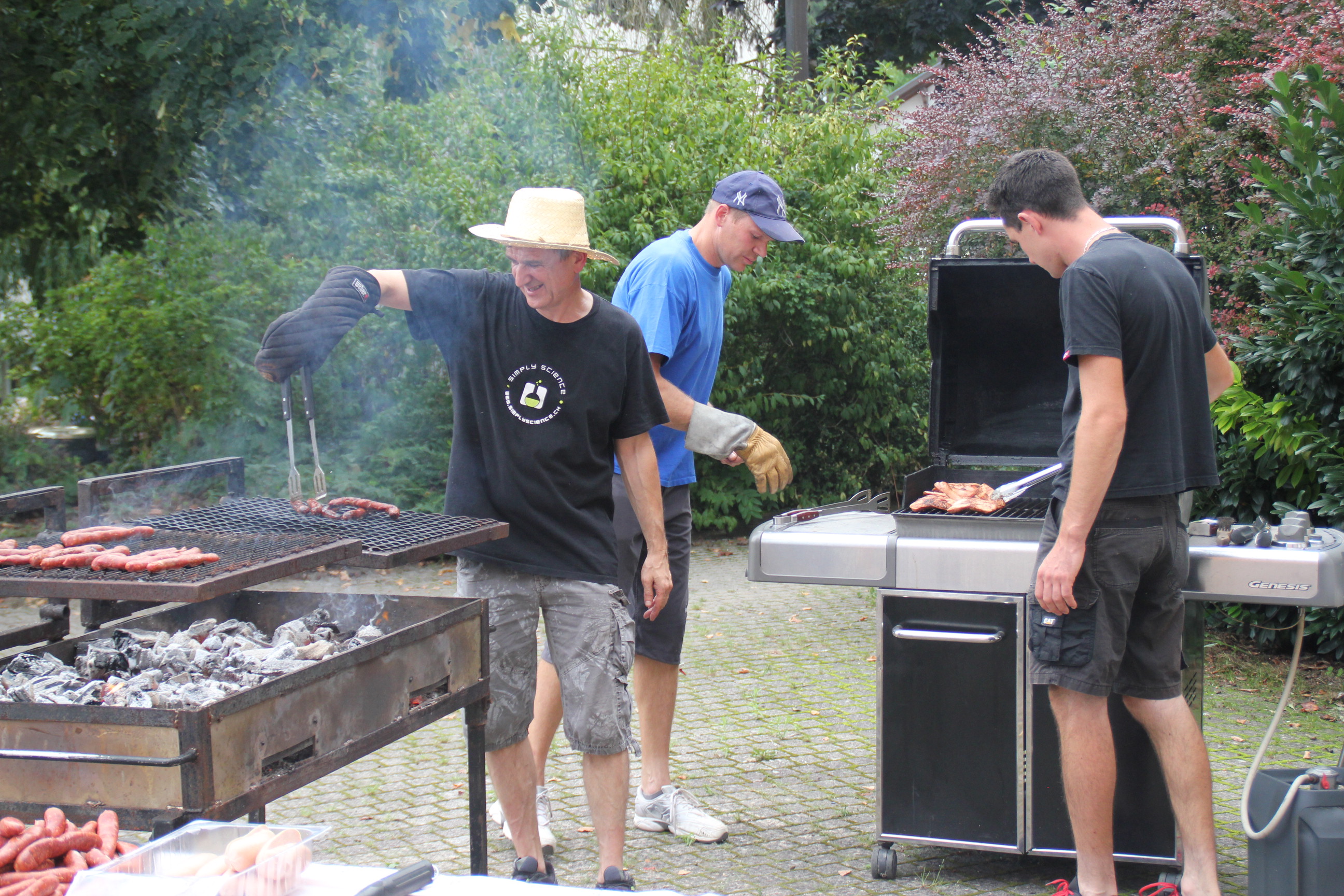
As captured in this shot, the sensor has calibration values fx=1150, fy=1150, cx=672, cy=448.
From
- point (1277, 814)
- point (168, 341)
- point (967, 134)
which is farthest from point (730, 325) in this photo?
point (1277, 814)

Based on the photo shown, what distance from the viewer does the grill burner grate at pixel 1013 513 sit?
3.42 metres

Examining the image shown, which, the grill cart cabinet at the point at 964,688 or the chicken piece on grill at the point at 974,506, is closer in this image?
the grill cart cabinet at the point at 964,688

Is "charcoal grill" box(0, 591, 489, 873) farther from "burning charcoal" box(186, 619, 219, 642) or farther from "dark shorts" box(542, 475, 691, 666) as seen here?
"dark shorts" box(542, 475, 691, 666)

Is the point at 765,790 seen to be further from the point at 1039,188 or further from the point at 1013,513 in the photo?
the point at 1039,188

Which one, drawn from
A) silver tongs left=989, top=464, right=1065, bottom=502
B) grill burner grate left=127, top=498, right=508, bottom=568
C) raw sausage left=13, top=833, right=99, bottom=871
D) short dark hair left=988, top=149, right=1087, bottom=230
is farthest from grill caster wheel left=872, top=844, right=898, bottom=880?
raw sausage left=13, top=833, right=99, bottom=871

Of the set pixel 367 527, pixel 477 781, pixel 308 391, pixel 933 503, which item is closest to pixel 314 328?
pixel 308 391

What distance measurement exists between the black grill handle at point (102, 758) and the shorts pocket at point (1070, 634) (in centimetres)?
213

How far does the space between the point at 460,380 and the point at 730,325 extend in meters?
6.09

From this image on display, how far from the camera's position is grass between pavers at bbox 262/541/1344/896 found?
3.66 meters

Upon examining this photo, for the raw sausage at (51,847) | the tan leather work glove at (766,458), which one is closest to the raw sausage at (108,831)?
the raw sausage at (51,847)

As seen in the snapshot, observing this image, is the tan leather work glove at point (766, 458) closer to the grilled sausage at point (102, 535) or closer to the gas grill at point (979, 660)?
the gas grill at point (979, 660)

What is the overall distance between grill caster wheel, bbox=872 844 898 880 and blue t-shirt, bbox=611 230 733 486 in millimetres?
1355

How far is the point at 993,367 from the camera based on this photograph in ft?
14.0

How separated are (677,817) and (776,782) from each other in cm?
63
